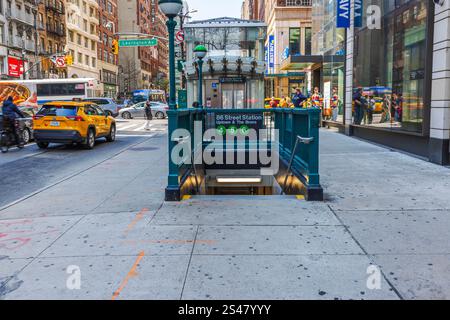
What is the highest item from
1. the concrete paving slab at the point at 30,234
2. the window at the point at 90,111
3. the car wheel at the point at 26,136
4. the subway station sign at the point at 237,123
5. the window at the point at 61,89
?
the window at the point at 61,89

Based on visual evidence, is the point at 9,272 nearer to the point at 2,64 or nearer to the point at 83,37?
the point at 2,64

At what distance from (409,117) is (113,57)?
264 ft

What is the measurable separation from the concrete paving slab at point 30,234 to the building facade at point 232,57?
42.0 feet

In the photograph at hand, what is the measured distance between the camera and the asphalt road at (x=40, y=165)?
921cm

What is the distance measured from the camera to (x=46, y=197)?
794 centimetres

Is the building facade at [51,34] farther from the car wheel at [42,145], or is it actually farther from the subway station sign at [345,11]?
the subway station sign at [345,11]

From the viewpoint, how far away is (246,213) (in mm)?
6332

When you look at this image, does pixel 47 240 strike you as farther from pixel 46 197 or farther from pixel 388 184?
pixel 388 184

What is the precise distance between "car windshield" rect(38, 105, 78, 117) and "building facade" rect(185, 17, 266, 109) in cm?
511

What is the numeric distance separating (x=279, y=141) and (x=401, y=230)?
6678 millimetres

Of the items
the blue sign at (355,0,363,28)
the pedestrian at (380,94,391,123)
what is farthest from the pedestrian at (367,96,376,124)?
the blue sign at (355,0,363,28)

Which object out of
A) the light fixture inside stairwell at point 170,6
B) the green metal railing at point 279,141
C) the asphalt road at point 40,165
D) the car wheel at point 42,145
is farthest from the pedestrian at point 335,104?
the light fixture inside stairwell at point 170,6

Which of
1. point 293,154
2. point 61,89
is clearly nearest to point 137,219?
point 293,154
